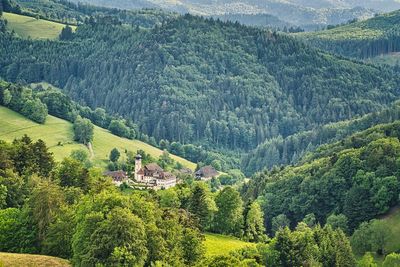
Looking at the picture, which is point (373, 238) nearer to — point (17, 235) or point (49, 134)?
point (17, 235)

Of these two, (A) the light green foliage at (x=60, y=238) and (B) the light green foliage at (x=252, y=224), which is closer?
(A) the light green foliage at (x=60, y=238)

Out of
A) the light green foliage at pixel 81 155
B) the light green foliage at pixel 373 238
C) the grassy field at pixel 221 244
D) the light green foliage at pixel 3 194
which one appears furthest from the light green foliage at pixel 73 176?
the light green foliage at pixel 81 155

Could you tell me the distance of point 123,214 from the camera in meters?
68.9

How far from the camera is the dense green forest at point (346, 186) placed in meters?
123

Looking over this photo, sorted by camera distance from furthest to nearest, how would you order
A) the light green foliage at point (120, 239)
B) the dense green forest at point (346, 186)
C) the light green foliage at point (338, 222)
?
the dense green forest at point (346, 186) < the light green foliage at point (338, 222) < the light green foliage at point (120, 239)

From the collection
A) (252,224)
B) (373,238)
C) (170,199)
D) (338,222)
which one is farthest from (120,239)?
(338,222)

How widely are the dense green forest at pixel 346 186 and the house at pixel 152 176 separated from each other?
22101 mm

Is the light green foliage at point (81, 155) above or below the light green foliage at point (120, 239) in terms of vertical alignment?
below

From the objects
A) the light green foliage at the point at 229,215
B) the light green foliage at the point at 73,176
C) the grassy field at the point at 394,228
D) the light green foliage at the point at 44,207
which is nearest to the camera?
the light green foliage at the point at 44,207

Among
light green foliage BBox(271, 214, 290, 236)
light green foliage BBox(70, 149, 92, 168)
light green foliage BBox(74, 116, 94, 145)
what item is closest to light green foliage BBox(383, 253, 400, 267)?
light green foliage BBox(271, 214, 290, 236)

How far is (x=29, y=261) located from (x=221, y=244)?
3358cm

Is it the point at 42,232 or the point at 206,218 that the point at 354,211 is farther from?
the point at 42,232

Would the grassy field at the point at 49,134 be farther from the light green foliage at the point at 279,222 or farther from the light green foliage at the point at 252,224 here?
the light green foliage at the point at 252,224

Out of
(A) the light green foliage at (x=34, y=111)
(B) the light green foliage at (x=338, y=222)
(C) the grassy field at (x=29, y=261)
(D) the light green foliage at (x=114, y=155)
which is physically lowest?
(D) the light green foliage at (x=114, y=155)
